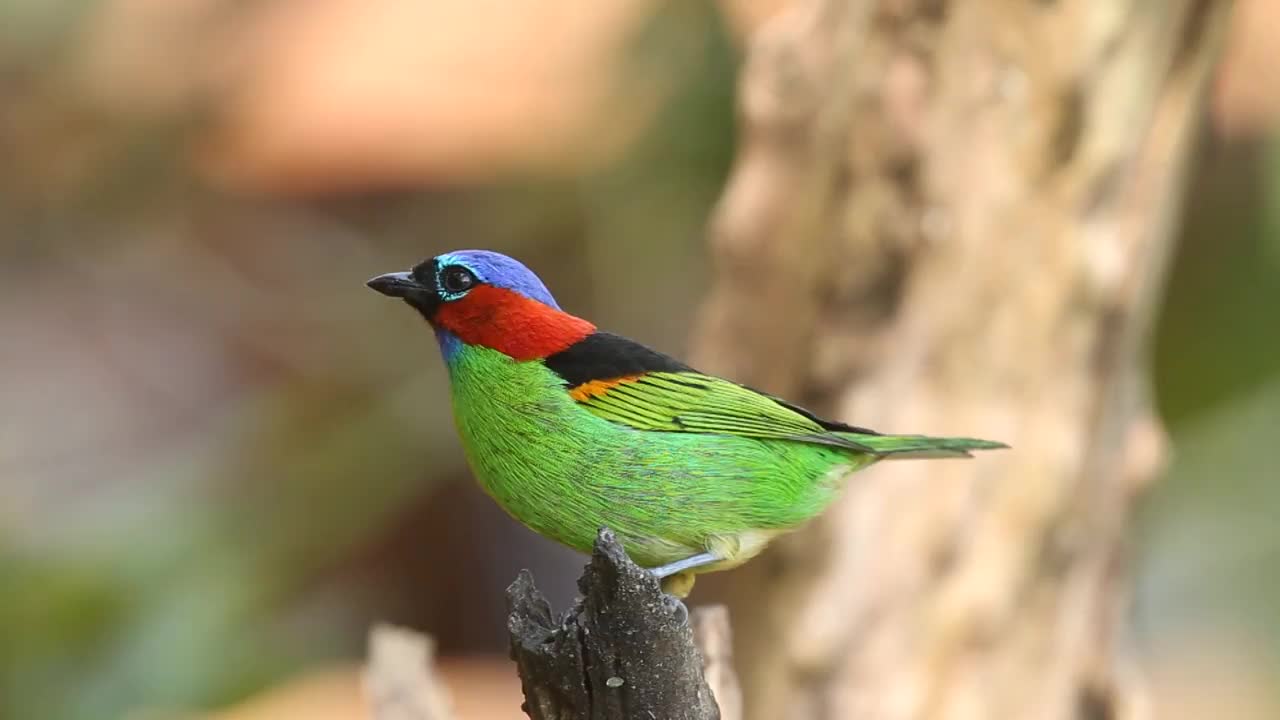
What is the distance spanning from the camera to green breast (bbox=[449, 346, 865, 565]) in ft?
8.12

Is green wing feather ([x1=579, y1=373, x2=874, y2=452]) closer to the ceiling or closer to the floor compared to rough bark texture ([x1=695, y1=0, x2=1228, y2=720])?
closer to the floor

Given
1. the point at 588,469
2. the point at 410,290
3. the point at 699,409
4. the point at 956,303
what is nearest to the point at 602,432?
the point at 588,469

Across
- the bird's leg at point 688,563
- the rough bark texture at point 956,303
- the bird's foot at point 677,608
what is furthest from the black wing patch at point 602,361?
the rough bark texture at point 956,303

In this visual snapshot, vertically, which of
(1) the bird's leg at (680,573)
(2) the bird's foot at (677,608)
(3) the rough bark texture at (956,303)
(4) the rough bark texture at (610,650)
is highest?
(3) the rough bark texture at (956,303)

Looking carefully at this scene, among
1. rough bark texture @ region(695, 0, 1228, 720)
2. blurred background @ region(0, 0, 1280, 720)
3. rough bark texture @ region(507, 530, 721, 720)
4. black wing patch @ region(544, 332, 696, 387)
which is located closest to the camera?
rough bark texture @ region(507, 530, 721, 720)

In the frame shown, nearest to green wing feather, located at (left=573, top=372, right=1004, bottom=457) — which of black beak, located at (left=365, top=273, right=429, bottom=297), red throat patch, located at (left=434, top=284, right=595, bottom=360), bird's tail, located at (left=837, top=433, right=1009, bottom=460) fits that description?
bird's tail, located at (left=837, top=433, right=1009, bottom=460)

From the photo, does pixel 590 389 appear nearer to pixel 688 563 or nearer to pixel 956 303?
pixel 688 563

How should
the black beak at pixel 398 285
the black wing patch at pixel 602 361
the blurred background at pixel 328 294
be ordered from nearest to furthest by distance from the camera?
the black beak at pixel 398 285 → the black wing patch at pixel 602 361 → the blurred background at pixel 328 294

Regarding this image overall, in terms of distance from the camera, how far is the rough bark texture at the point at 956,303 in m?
4.05

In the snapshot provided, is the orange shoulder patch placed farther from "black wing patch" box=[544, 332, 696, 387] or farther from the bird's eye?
the bird's eye

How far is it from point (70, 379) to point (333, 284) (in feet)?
8.13

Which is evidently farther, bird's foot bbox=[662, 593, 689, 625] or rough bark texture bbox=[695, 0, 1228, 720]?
rough bark texture bbox=[695, 0, 1228, 720]

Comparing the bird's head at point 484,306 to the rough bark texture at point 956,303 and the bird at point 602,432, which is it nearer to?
the bird at point 602,432

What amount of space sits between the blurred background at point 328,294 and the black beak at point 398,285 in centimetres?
426
